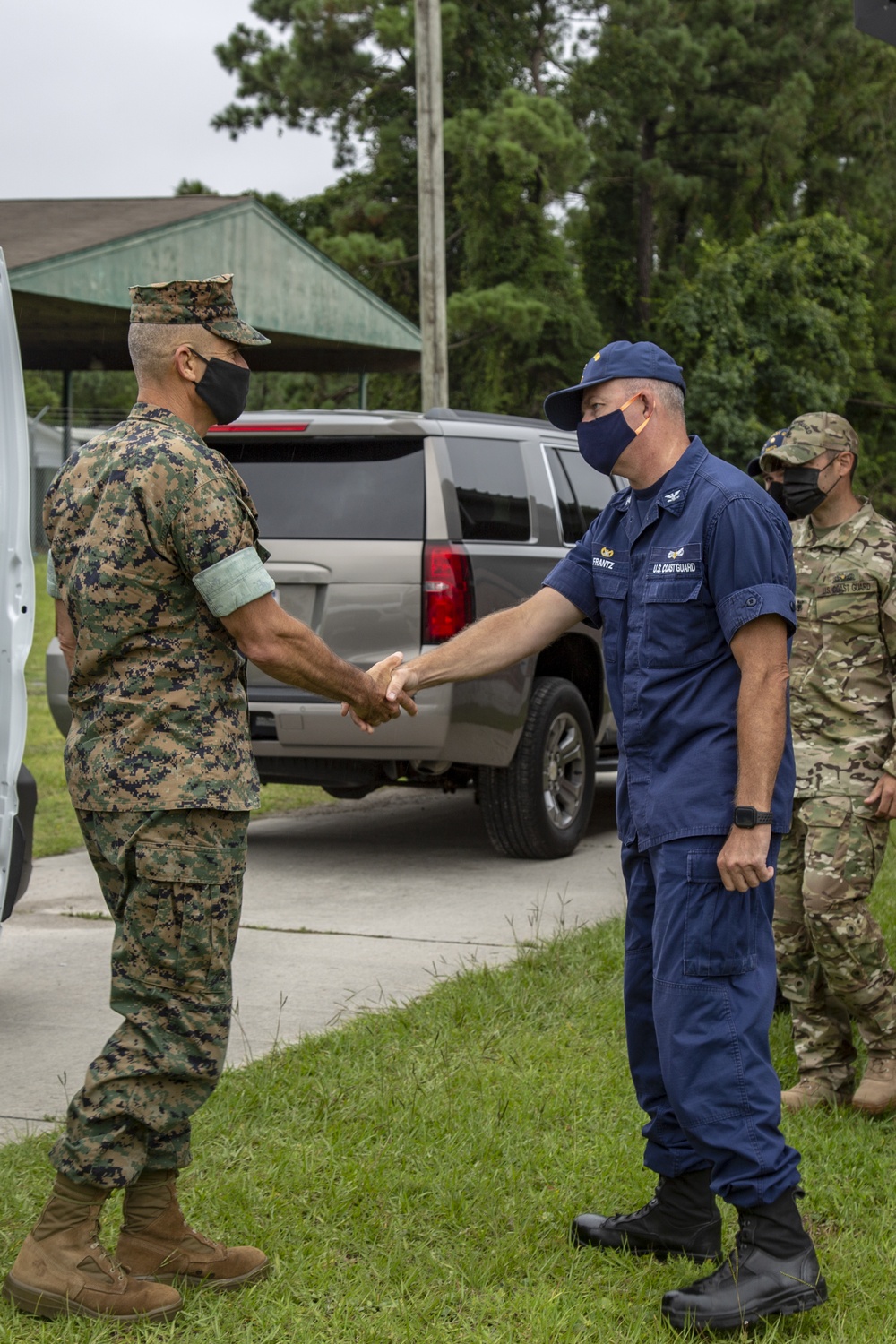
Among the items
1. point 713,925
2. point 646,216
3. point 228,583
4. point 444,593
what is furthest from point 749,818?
point 646,216

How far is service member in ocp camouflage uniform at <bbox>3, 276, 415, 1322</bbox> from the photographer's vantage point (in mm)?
3215

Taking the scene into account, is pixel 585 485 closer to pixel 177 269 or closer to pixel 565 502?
pixel 565 502

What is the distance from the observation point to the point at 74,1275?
3.24 metres

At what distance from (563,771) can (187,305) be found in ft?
17.5

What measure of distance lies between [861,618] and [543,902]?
2985mm

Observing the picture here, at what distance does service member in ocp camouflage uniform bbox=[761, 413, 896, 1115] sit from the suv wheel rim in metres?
3.35

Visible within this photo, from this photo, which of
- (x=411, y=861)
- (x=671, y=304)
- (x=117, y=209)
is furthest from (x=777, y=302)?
(x=411, y=861)

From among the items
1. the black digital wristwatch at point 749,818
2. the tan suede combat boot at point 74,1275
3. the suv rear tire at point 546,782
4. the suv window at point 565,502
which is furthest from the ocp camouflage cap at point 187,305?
the suv window at point 565,502

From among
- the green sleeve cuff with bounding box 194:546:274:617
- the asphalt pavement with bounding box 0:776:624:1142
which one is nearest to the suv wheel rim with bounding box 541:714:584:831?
the asphalt pavement with bounding box 0:776:624:1142

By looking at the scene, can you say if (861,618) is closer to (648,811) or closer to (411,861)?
(648,811)

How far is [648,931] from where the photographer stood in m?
3.51

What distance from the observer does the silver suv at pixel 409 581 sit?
7.46 m

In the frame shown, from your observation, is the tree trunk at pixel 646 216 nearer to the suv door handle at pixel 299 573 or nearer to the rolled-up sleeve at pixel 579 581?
the suv door handle at pixel 299 573

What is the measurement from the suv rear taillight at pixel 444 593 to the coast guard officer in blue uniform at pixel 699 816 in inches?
148
